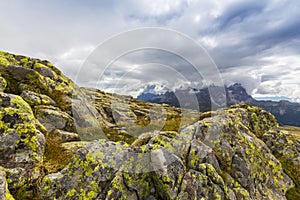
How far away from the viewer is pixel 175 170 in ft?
33.8

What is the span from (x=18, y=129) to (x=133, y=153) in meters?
6.51

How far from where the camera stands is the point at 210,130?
46.6 ft

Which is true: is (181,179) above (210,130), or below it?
below

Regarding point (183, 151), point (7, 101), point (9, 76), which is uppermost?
point (9, 76)

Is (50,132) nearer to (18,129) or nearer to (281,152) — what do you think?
(18,129)

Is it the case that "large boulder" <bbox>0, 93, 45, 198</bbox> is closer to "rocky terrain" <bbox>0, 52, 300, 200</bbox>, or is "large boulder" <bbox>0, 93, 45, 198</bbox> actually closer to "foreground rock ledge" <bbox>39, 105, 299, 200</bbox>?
"rocky terrain" <bbox>0, 52, 300, 200</bbox>

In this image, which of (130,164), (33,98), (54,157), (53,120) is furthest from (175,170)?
(33,98)

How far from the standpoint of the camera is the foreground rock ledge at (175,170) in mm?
9484

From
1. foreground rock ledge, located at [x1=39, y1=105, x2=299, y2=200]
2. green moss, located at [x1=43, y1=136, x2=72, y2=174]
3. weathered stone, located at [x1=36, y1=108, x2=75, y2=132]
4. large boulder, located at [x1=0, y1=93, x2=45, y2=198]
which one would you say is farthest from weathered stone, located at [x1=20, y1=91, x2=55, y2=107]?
foreground rock ledge, located at [x1=39, y1=105, x2=299, y2=200]

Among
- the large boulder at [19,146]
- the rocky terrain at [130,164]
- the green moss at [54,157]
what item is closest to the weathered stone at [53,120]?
the rocky terrain at [130,164]

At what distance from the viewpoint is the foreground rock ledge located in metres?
9.48

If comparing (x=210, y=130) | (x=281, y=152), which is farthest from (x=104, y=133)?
(x=281, y=152)

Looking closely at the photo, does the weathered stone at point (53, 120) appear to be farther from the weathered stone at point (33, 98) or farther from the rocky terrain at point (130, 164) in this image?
the weathered stone at point (33, 98)

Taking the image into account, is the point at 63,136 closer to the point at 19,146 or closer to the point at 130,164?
the point at 19,146
